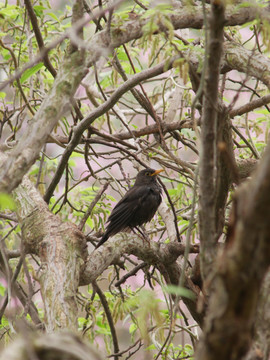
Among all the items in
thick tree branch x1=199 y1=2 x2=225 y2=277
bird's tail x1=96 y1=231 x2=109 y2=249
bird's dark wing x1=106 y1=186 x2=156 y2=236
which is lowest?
thick tree branch x1=199 y1=2 x2=225 y2=277

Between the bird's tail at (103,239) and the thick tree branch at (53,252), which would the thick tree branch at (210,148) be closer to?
the thick tree branch at (53,252)

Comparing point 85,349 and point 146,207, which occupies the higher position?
point 146,207

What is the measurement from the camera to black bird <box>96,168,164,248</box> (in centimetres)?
529

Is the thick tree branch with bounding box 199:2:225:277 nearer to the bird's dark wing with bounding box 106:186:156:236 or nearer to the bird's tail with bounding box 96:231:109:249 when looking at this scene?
the bird's tail with bounding box 96:231:109:249

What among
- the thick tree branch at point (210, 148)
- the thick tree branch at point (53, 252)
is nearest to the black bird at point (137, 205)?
the thick tree branch at point (53, 252)

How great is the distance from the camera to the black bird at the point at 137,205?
5293mm

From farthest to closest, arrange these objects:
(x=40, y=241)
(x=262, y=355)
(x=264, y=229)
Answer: (x=40, y=241) → (x=262, y=355) → (x=264, y=229)

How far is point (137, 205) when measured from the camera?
5.37 m

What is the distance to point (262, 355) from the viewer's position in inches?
72.4

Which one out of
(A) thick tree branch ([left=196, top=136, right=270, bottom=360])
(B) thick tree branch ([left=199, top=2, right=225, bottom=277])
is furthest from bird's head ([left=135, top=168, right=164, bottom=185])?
(A) thick tree branch ([left=196, top=136, right=270, bottom=360])

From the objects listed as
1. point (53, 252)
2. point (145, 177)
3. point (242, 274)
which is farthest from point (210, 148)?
point (145, 177)

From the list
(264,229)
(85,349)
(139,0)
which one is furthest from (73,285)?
(139,0)

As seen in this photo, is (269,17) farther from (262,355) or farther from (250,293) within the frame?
(250,293)

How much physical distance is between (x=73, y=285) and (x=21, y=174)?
3.63 ft
